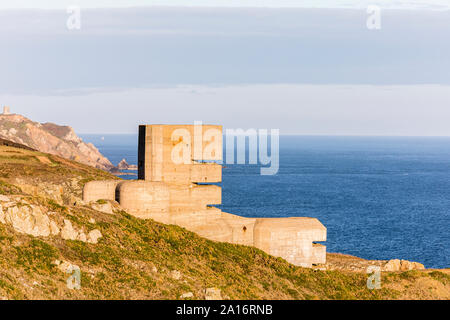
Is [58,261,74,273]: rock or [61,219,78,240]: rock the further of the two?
[61,219,78,240]: rock

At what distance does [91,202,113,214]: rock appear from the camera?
38.3 m

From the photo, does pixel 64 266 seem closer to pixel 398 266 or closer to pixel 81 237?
pixel 81 237

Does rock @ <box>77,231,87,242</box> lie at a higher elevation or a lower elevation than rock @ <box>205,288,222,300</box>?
higher

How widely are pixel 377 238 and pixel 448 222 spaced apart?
2125 cm

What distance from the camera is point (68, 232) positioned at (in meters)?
31.6

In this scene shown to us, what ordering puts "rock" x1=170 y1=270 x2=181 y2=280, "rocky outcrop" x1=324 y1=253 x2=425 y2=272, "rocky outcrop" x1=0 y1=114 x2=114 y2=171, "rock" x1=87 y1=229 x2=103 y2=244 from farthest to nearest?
"rocky outcrop" x1=0 y1=114 x2=114 y2=171
"rocky outcrop" x1=324 y1=253 x2=425 y2=272
"rock" x1=87 y1=229 x2=103 y2=244
"rock" x1=170 y1=270 x2=181 y2=280

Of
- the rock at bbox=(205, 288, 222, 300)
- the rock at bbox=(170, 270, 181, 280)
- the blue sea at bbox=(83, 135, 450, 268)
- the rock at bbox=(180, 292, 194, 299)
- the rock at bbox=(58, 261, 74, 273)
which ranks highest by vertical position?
the rock at bbox=(58, 261, 74, 273)

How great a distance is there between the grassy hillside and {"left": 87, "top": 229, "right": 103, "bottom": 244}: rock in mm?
300

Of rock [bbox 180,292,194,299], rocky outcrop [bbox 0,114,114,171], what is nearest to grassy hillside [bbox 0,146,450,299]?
rock [bbox 180,292,194,299]

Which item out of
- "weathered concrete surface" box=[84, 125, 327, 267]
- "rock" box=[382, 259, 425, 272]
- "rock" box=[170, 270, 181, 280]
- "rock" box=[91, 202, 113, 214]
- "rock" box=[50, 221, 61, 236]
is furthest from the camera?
"rock" box=[382, 259, 425, 272]

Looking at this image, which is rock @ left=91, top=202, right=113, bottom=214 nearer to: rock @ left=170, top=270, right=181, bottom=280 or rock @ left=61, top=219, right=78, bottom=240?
rock @ left=61, top=219, right=78, bottom=240

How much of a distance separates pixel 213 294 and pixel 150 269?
3.83 m
